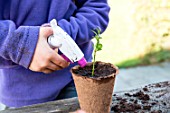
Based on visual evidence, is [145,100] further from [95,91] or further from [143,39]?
[143,39]

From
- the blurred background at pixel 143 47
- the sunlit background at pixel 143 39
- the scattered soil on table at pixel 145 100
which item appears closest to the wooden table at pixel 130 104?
the scattered soil on table at pixel 145 100

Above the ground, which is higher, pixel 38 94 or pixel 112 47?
pixel 38 94

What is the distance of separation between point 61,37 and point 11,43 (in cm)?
18

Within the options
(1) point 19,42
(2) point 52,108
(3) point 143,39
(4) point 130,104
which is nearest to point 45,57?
(1) point 19,42

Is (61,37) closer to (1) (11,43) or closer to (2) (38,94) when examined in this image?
(1) (11,43)

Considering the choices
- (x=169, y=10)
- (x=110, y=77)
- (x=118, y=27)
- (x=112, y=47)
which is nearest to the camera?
(x=110, y=77)

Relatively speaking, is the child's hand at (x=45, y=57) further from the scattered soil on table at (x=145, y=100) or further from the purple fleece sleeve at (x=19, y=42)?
the scattered soil on table at (x=145, y=100)

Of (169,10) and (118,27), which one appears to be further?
(118,27)

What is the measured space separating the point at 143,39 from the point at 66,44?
3.13 metres

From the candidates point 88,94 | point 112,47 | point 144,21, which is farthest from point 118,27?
point 88,94

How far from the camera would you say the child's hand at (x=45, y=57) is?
3.61 ft

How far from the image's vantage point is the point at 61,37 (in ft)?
3.40

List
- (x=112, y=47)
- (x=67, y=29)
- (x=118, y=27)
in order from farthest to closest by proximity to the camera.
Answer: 1. (x=118, y=27)
2. (x=112, y=47)
3. (x=67, y=29)

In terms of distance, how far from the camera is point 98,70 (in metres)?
1.08
